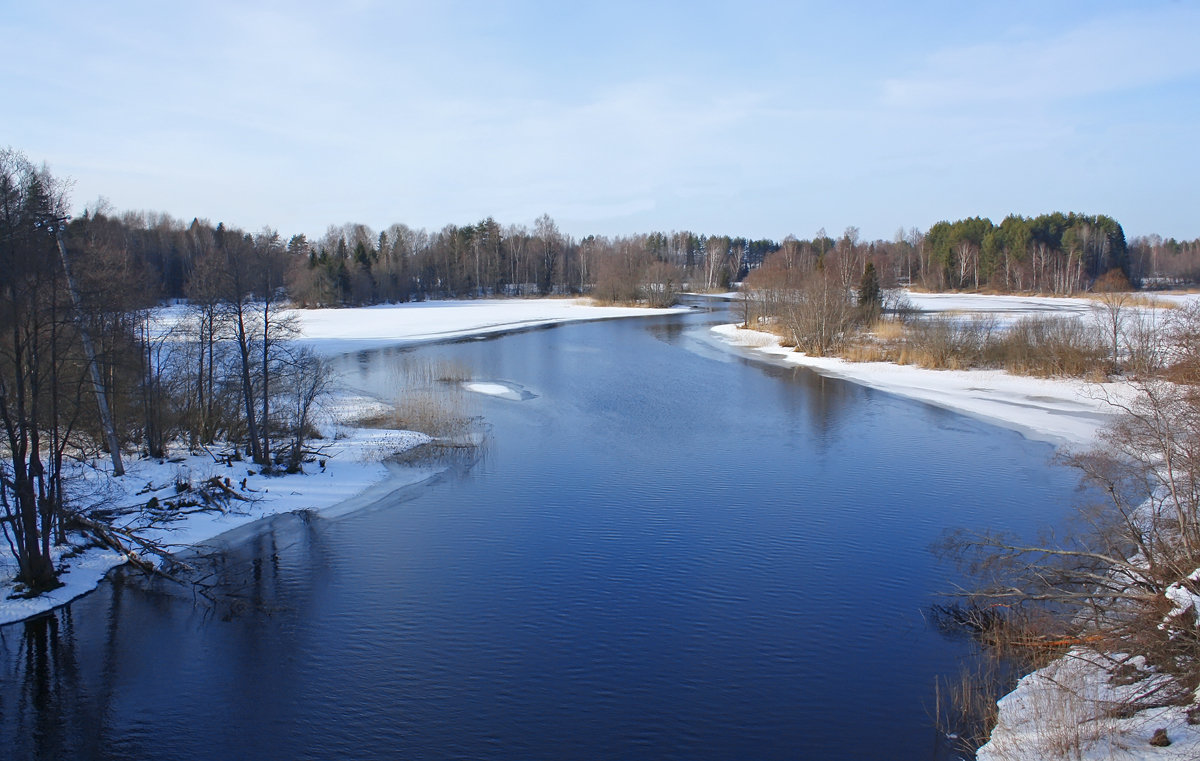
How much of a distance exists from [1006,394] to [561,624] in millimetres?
21874

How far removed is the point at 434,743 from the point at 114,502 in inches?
368

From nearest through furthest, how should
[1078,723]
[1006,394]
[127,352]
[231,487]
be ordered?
[1078,723], [127,352], [231,487], [1006,394]

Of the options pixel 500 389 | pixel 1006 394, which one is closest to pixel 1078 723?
pixel 1006 394

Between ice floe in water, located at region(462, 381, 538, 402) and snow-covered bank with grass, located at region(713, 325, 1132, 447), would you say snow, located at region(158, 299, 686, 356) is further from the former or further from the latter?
snow-covered bank with grass, located at region(713, 325, 1132, 447)

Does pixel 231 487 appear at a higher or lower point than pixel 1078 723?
higher

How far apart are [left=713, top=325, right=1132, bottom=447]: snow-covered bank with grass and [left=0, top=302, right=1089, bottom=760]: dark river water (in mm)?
3757

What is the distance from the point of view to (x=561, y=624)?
10406 millimetres

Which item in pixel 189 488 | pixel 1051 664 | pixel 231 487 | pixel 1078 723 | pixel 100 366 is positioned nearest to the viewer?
pixel 1078 723

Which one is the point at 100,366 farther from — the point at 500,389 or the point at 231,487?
the point at 500,389

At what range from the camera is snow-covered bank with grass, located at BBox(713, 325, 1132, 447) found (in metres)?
21.5

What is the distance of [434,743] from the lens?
7949 mm

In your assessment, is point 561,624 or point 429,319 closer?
point 561,624

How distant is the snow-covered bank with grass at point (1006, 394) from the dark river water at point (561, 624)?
3.76 meters

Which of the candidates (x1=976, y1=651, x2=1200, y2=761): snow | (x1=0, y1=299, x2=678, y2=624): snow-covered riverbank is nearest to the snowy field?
(x1=976, y1=651, x2=1200, y2=761): snow
